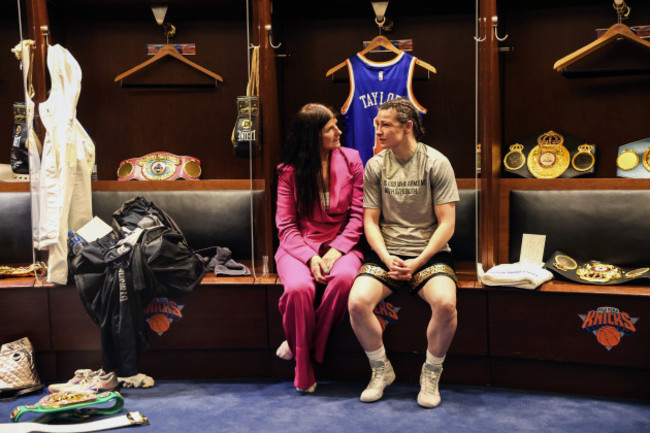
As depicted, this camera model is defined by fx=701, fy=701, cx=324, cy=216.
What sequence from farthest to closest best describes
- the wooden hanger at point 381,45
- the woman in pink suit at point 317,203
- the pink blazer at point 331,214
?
the wooden hanger at point 381,45
the pink blazer at point 331,214
the woman in pink suit at point 317,203

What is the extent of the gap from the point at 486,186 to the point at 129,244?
1758 mm

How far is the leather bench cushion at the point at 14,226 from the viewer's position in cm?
385

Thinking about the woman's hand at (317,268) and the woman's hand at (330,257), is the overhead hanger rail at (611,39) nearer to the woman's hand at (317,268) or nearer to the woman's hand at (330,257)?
the woman's hand at (330,257)

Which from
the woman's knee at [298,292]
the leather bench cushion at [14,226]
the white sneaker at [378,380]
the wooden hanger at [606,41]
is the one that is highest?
the wooden hanger at [606,41]

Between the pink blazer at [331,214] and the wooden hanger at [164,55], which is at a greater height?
the wooden hanger at [164,55]

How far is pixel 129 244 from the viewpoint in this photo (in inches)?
130

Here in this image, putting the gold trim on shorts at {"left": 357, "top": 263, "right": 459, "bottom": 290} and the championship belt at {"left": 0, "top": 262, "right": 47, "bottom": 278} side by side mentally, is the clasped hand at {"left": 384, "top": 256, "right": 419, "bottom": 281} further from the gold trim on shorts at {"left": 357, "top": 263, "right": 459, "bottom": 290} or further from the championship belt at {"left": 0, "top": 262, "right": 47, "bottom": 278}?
the championship belt at {"left": 0, "top": 262, "right": 47, "bottom": 278}

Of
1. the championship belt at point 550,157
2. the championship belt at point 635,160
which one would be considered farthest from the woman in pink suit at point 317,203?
the championship belt at point 635,160

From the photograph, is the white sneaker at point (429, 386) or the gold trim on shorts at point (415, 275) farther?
the gold trim on shorts at point (415, 275)

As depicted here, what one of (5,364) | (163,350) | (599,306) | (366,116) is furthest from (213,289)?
(599,306)

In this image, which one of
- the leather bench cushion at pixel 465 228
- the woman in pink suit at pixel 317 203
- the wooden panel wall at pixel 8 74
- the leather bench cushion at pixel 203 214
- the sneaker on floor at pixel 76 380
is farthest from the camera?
the wooden panel wall at pixel 8 74

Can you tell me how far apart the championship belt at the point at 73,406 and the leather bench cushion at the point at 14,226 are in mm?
1168

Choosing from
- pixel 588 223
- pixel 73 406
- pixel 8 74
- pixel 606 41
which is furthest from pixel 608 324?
pixel 8 74

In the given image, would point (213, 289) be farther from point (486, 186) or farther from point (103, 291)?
point (486, 186)
